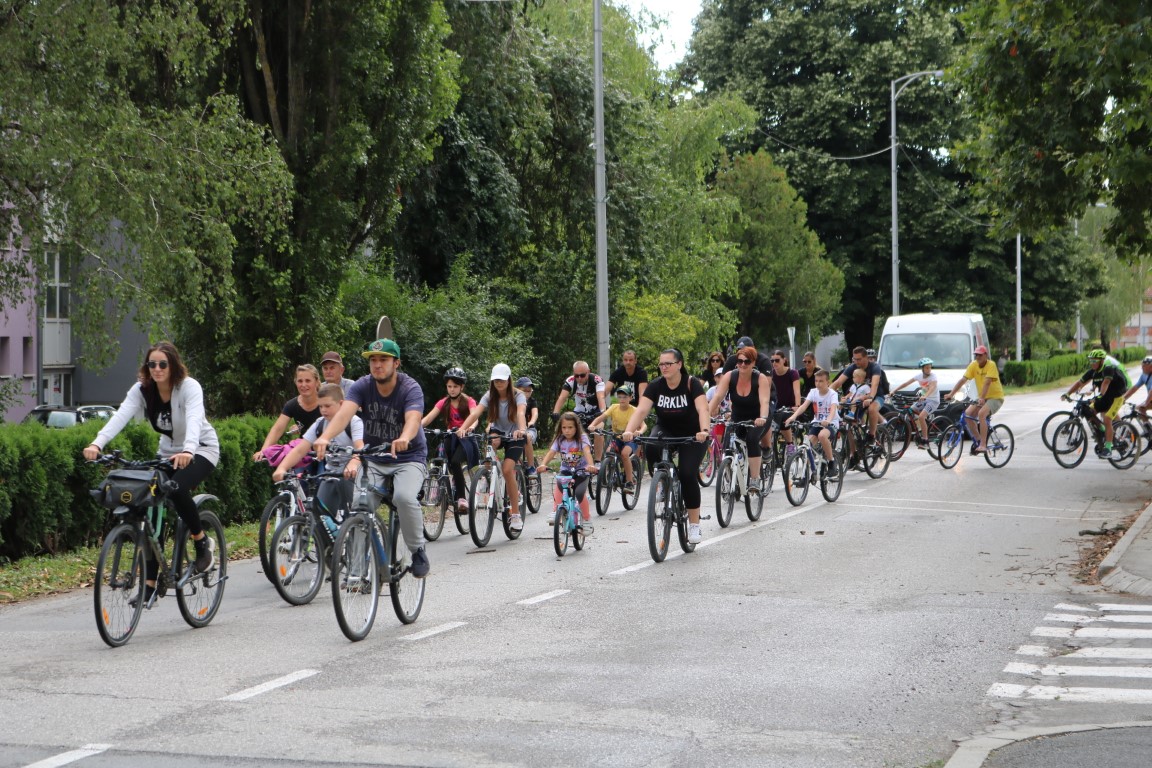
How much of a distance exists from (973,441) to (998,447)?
41 centimetres

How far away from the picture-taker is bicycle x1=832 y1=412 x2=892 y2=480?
842 inches

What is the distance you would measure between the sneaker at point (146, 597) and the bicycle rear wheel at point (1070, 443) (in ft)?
60.6

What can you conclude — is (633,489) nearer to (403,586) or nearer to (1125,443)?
(403,586)

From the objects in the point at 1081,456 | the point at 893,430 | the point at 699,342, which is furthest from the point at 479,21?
the point at 699,342

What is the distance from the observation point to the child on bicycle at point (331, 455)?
10.7 m

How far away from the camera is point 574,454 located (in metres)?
14.7

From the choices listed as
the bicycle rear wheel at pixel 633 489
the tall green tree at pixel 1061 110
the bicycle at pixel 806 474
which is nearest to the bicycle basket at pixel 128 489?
the bicycle rear wheel at pixel 633 489

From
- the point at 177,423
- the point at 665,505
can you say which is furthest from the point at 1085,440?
the point at 177,423

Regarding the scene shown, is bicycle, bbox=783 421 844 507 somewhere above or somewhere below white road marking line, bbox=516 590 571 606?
above

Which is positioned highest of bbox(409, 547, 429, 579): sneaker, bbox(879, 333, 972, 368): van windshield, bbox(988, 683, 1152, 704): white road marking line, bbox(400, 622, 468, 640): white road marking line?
bbox(879, 333, 972, 368): van windshield

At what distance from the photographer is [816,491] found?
68.3ft

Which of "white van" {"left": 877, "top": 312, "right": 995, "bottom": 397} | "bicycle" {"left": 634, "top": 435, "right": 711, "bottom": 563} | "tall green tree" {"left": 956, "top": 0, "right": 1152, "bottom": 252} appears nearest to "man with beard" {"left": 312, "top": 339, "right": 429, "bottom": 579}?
"bicycle" {"left": 634, "top": 435, "right": 711, "bottom": 563}

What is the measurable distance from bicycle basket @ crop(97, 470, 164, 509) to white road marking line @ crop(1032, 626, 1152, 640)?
5.79 metres

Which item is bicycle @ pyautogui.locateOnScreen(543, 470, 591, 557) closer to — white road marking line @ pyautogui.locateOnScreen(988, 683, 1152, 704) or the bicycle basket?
the bicycle basket
